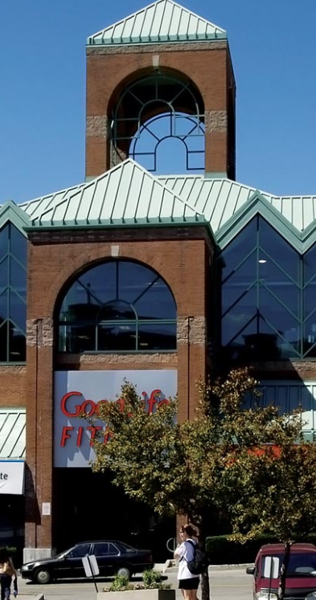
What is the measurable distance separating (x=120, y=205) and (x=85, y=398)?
7.31 metres

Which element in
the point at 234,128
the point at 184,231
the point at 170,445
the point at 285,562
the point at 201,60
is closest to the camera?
the point at 285,562

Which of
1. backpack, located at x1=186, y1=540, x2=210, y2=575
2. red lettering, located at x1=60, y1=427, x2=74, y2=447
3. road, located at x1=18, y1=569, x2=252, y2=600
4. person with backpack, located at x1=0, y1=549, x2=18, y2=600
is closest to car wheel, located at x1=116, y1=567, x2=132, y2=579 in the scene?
road, located at x1=18, y1=569, x2=252, y2=600

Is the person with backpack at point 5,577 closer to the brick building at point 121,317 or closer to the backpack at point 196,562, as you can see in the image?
the backpack at point 196,562

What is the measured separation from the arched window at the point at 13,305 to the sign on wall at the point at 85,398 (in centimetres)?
315

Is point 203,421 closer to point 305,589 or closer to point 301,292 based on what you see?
point 305,589

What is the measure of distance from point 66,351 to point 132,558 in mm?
8887

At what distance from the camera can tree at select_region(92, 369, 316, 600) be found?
25.3 meters

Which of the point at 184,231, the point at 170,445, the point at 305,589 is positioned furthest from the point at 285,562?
the point at 184,231

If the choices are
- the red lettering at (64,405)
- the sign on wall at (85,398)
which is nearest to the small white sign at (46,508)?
the sign on wall at (85,398)

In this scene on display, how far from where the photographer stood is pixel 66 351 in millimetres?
44531

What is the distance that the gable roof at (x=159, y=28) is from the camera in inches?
2183

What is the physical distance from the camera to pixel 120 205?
45344 millimetres

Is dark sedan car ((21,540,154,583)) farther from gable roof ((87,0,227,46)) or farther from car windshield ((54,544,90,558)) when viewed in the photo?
gable roof ((87,0,227,46))

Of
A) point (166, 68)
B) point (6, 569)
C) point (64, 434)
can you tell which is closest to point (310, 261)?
point (64, 434)
